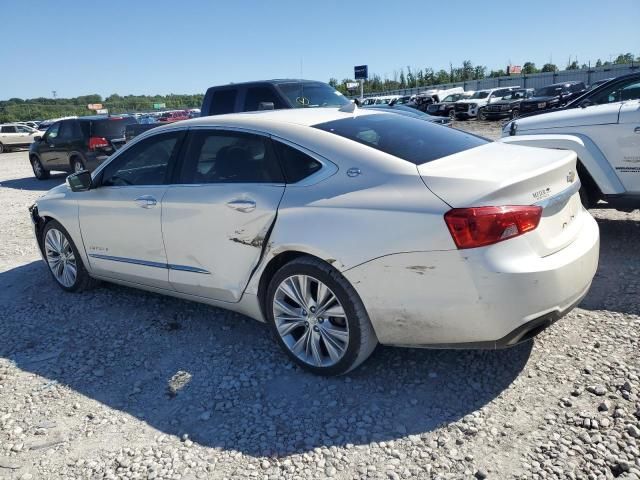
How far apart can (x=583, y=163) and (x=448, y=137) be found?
2.38m

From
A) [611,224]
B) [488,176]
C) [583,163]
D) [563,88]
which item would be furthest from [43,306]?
[563,88]

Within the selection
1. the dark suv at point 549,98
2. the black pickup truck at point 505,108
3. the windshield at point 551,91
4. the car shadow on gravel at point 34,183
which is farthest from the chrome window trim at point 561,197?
the windshield at point 551,91

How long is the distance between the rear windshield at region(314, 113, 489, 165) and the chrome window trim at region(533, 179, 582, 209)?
0.67m

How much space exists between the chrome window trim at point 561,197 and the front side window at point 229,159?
60.4 inches

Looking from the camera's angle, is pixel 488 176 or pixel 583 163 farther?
pixel 583 163

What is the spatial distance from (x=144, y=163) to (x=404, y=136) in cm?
217

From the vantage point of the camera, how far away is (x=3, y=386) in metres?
3.56

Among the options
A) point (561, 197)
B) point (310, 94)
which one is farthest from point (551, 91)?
point (561, 197)

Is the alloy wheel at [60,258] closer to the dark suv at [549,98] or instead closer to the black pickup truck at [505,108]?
the dark suv at [549,98]

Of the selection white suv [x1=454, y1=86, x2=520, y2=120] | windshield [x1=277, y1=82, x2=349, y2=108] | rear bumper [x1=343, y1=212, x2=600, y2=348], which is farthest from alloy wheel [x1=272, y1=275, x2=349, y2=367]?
white suv [x1=454, y1=86, x2=520, y2=120]

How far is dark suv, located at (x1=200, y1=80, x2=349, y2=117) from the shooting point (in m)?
8.73

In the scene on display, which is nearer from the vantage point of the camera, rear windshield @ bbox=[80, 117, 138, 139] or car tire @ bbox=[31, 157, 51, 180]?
rear windshield @ bbox=[80, 117, 138, 139]

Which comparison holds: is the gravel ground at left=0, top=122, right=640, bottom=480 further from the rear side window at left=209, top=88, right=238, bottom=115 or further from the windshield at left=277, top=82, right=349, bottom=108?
the rear side window at left=209, top=88, right=238, bottom=115

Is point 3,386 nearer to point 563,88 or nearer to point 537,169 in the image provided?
point 537,169
